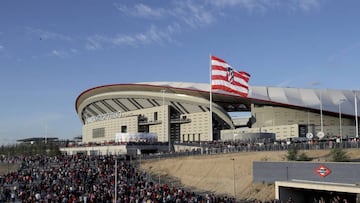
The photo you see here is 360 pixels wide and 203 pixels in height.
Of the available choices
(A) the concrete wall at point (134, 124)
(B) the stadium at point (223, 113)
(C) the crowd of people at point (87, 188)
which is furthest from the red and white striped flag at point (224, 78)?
(A) the concrete wall at point (134, 124)

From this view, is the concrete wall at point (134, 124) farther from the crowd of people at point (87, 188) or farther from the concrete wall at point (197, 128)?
the crowd of people at point (87, 188)

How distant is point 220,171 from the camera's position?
4188cm

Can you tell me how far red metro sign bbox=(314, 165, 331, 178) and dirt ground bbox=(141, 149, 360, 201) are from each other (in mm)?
4110

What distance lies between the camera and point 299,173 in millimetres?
30188

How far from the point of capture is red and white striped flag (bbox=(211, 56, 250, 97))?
154 ft

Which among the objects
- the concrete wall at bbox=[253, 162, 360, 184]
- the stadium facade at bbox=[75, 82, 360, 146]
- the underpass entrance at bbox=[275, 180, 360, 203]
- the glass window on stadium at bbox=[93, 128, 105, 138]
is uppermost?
the stadium facade at bbox=[75, 82, 360, 146]

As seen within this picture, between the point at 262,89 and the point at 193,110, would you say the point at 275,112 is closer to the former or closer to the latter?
the point at 262,89

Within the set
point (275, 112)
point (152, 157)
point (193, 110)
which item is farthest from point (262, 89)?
point (152, 157)

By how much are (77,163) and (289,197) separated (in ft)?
72.1

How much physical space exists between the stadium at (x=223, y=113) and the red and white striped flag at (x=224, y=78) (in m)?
16.9

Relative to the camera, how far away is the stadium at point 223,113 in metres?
71.4

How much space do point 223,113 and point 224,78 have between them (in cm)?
3310

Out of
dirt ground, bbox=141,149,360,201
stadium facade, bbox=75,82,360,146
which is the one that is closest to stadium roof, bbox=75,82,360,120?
stadium facade, bbox=75,82,360,146

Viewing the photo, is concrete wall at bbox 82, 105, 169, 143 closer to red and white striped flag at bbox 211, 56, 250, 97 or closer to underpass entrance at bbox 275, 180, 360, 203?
red and white striped flag at bbox 211, 56, 250, 97
